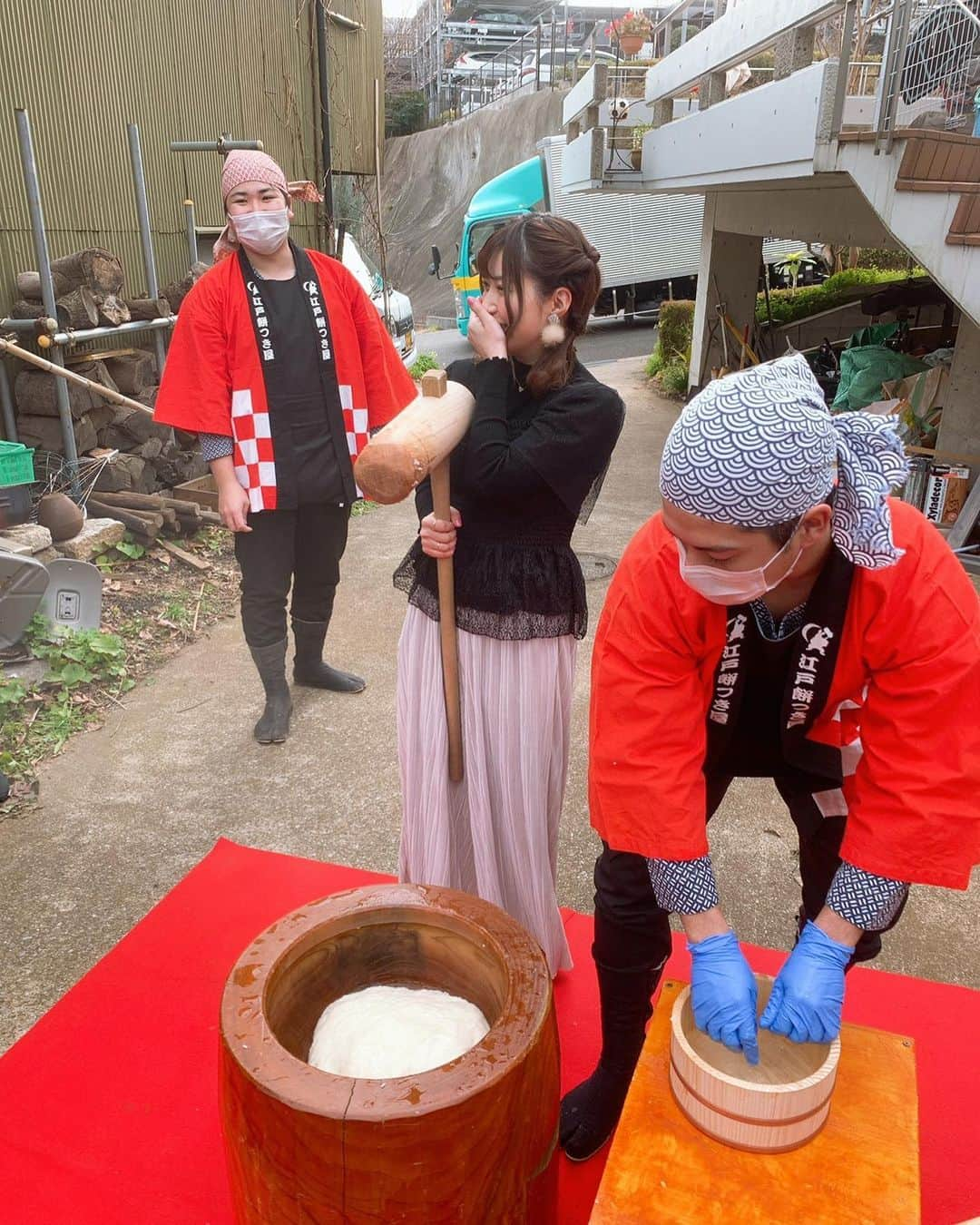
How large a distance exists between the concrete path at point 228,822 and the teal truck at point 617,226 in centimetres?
1013

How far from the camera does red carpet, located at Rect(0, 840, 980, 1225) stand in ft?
5.39

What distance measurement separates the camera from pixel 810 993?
1.30 meters

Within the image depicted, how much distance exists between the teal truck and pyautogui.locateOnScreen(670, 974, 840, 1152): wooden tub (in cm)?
1244

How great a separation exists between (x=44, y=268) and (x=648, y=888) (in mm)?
4928

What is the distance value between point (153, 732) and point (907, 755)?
3.02 meters

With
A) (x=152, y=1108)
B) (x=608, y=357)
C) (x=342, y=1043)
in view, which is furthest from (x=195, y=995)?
(x=608, y=357)

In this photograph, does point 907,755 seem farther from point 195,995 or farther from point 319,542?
point 319,542

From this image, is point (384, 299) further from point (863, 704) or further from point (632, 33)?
point (863, 704)

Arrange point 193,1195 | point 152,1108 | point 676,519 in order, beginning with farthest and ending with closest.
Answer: point 152,1108, point 193,1195, point 676,519

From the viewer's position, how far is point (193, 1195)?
164 centimetres

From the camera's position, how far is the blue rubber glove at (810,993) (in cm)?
129

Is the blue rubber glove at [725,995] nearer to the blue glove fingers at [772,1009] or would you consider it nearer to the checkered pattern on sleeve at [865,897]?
the blue glove fingers at [772,1009]

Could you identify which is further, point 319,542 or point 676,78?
point 676,78

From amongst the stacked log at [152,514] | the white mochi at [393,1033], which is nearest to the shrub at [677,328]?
the stacked log at [152,514]
